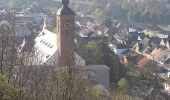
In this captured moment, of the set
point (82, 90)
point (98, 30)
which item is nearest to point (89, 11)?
point (98, 30)

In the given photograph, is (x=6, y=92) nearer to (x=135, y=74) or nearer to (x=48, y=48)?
(x=48, y=48)

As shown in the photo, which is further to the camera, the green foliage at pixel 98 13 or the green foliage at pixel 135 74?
the green foliage at pixel 98 13

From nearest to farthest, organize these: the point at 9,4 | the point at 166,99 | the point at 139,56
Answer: the point at 166,99 < the point at 139,56 < the point at 9,4

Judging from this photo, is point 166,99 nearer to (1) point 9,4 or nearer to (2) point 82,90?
(2) point 82,90

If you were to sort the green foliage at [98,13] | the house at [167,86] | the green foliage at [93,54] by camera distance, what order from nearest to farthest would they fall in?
1. the house at [167,86]
2. the green foliage at [93,54]
3. the green foliage at [98,13]

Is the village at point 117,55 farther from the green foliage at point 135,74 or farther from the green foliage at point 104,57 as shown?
the green foliage at point 104,57

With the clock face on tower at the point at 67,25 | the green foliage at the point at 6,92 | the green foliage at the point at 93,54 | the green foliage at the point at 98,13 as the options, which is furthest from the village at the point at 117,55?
the green foliage at the point at 98,13

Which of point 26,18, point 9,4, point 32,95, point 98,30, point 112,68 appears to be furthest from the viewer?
point 9,4

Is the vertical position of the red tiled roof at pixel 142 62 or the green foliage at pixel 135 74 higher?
the red tiled roof at pixel 142 62

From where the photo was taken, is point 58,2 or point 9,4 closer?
point 9,4

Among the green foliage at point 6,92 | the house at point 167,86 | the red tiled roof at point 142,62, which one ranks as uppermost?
the green foliage at point 6,92

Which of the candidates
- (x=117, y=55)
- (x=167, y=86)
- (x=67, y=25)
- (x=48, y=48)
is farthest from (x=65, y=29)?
(x=167, y=86)
